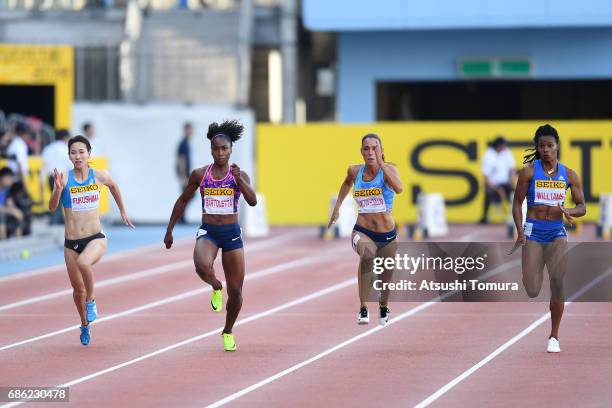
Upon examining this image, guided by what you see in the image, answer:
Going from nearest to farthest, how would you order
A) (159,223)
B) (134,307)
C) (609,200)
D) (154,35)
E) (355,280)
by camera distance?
(134,307) → (355,280) → (609,200) → (159,223) → (154,35)

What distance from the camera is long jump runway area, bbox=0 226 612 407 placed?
436 inches

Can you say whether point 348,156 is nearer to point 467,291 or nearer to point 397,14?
point 397,14

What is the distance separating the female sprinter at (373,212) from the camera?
48.0 ft

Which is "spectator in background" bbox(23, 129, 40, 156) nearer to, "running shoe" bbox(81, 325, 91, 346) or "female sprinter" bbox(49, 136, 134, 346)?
"female sprinter" bbox(49, 136, 134, 346)

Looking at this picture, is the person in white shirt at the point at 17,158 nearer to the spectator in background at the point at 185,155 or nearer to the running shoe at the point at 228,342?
the spectator in background at the point at 185,155

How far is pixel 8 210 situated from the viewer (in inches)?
973

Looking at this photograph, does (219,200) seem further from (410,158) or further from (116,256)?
(410,158)

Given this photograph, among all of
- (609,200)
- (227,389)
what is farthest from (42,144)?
(227,389)

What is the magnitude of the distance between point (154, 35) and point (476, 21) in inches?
312

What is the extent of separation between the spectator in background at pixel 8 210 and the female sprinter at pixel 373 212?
35.3ft

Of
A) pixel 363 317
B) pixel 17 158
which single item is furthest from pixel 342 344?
pixel 17 158

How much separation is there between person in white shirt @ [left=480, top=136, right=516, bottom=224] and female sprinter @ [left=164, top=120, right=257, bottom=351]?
701 inches

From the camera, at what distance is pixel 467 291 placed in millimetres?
14477

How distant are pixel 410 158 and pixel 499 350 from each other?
19.6m
